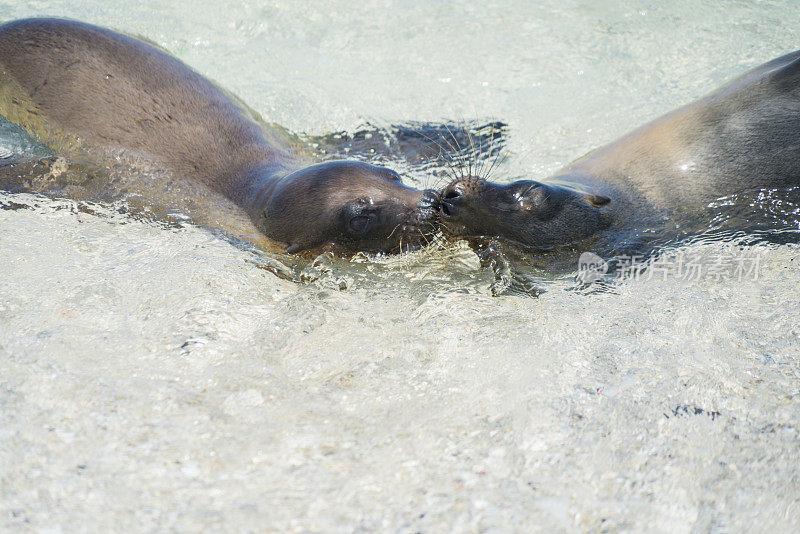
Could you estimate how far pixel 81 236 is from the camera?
3104mm

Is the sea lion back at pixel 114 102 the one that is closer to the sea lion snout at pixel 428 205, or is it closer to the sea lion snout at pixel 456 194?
the sea lion snout at pixel 428 205

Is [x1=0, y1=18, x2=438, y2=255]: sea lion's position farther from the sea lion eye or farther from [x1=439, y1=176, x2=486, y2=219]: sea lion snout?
[x1=439, y1=176, x2=486, y2=219]: sea lion snout

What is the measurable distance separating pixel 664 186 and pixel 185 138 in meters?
2.62

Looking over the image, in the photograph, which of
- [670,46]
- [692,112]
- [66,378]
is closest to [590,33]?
[670,46]

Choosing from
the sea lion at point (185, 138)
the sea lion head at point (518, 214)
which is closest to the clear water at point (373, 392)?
the sea lion head at point (518, 214)

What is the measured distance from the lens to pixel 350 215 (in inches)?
136

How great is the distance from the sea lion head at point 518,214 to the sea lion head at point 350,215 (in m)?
0.18

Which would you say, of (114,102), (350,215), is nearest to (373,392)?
(350,215)

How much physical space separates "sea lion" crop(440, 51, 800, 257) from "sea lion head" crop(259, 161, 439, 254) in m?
0.17

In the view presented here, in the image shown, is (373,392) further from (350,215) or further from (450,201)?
(350,215)

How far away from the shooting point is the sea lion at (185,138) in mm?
3475

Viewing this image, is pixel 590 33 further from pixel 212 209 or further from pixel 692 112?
pixel 212 209

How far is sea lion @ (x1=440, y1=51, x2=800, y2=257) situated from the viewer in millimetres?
3234

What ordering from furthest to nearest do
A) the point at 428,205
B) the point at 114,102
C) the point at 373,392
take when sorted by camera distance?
the point at 114,102, the point at 428,205, the point at 373,392
